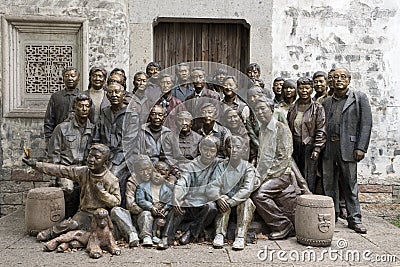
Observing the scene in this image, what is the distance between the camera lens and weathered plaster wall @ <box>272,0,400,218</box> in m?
8.41

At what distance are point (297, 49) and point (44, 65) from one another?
12.6ft

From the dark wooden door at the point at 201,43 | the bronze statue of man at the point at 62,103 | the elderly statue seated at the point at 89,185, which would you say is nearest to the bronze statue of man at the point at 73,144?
the elderly statue seated at the point at 89,185

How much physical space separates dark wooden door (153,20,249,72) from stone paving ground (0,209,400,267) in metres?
3.62

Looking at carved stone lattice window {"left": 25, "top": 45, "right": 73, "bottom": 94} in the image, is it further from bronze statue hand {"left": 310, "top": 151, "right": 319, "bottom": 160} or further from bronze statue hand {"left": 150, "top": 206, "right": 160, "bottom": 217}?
bronze statue hand {"left": 310, "top": 151, "right": 319, "bottom": 160}

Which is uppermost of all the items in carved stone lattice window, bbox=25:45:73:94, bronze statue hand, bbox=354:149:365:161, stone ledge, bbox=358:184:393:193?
carved stone lattice window, bbox=25:45:73:94

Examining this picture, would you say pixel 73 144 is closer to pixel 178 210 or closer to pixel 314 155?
pixel 178 210

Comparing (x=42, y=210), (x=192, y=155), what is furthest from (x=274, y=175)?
(x=42, y=210)

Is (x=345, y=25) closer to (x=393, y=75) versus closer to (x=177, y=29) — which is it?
(x=393, y=75)

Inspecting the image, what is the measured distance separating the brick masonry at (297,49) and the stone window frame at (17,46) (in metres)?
0.12

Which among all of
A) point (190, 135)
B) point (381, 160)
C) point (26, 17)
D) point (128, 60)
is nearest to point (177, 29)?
point (128, 60)

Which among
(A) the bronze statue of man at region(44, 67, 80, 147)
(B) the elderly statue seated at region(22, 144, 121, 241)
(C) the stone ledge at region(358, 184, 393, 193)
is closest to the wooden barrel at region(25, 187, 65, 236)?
(B) the elderly statue seated at region(22, 144, 121, 241)

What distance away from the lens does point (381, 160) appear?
27.9 ft

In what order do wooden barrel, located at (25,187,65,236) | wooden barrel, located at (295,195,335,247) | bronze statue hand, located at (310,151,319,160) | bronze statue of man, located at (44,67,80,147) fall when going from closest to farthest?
wooden barrel, located at (295,195,335,247)
wooden barrel, located at (25,187,65,236)
bronze statue hand, located at (310,151,319,160)
bronze statue of man, located at (44,67,80,147)

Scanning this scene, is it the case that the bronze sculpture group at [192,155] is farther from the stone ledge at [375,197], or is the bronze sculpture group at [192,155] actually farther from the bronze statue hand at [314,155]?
the stone ledge at [375,197]
